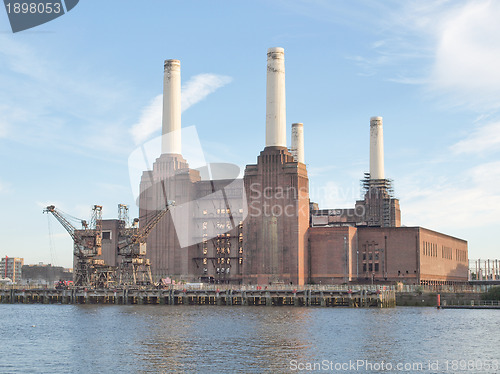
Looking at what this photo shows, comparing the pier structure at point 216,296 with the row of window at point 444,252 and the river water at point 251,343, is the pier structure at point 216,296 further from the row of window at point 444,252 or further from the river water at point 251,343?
the row of window at point 444,252

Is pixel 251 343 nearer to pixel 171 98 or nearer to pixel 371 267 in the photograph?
pixel 371 267

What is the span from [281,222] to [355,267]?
1955 centimetres

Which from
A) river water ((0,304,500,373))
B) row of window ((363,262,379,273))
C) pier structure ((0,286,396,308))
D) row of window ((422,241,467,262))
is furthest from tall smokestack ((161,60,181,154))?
river water ((0,304,500,373))

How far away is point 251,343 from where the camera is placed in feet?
194

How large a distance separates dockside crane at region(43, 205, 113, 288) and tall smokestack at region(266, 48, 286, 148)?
39.1 m

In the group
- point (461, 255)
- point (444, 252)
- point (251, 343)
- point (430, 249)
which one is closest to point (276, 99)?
point (430, 249)

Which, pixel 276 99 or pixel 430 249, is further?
pixel 430 249

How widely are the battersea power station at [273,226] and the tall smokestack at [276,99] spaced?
0.21 meters

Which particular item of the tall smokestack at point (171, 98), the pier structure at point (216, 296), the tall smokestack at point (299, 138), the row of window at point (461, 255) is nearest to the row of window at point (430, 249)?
the row of window at point (461, 255)

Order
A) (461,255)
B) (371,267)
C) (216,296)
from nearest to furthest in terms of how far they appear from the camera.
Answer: (216,296)
(371,267)
(461,255)

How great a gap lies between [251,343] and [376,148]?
119 m

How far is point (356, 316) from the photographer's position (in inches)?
3484

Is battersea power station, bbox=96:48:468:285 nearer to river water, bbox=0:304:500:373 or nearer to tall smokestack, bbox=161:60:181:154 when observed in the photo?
tall smokestack, bbox=161:60:181:154

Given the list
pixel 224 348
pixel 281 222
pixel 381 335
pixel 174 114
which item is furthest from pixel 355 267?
pixel 224 348
